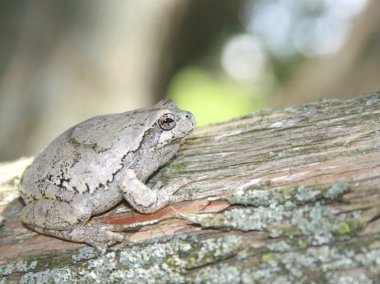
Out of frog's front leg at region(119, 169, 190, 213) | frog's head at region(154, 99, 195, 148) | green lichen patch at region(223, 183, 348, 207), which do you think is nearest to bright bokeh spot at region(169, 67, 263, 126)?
frog's head at region(154, 99, 195, 148)

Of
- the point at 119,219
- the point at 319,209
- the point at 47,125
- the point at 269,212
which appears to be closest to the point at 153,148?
the point at 119,219

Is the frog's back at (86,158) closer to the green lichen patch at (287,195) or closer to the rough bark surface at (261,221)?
Result: the rough bark surface at (261,221)

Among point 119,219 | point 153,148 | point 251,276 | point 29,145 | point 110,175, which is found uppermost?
point 29,145

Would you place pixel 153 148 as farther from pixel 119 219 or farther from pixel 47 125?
pixel 47 125

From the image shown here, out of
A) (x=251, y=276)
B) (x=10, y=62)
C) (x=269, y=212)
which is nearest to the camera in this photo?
(x=251, y=276)

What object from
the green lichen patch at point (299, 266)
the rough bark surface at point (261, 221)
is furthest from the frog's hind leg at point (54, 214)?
the green lichen patch at point (299, 266)

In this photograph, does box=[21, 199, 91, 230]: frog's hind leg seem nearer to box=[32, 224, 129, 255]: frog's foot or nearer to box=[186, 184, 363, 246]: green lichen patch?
box=[32, 224, 129, 255]: frog's foot
